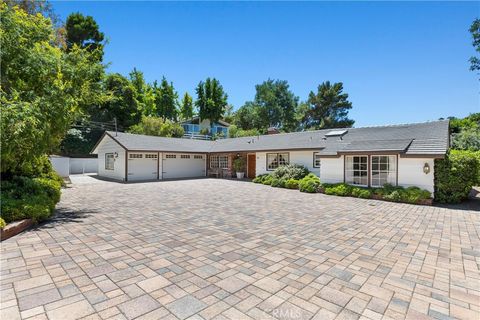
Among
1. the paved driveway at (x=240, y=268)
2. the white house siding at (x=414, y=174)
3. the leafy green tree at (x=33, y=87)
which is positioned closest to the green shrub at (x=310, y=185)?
the white house siding at (x=414, y=174)

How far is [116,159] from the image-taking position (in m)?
20.0

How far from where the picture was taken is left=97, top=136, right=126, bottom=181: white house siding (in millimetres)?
19047

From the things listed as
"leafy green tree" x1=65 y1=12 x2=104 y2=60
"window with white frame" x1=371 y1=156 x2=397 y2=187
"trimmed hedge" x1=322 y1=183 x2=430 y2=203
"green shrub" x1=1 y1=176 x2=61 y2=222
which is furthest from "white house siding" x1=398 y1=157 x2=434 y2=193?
"leafy green tree" x1=65 y1=12 x2=104 y2=60

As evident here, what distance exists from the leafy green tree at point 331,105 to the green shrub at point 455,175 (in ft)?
102

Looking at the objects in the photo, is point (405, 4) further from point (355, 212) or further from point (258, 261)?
point (258, 261)

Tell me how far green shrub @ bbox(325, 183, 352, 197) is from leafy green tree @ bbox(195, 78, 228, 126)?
1156 inches

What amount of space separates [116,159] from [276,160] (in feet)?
41.5

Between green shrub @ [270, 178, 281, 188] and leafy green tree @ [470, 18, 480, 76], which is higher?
leafy green tree @ [470, 18, 480, 76]

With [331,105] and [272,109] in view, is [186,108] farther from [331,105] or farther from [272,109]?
[331,105]

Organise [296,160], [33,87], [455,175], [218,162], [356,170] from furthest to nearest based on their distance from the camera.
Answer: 1. [218,162]
2. [296,160]
3. [356,170]
4. [455,175]
5. [33,87]

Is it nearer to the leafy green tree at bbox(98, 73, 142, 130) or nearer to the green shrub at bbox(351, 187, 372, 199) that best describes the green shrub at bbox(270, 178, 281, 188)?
the green shrub at bbox(351, 187, 372, 199)

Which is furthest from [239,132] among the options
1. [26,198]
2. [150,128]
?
[26,198]

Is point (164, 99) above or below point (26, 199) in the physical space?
above

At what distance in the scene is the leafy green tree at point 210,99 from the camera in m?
38.9
